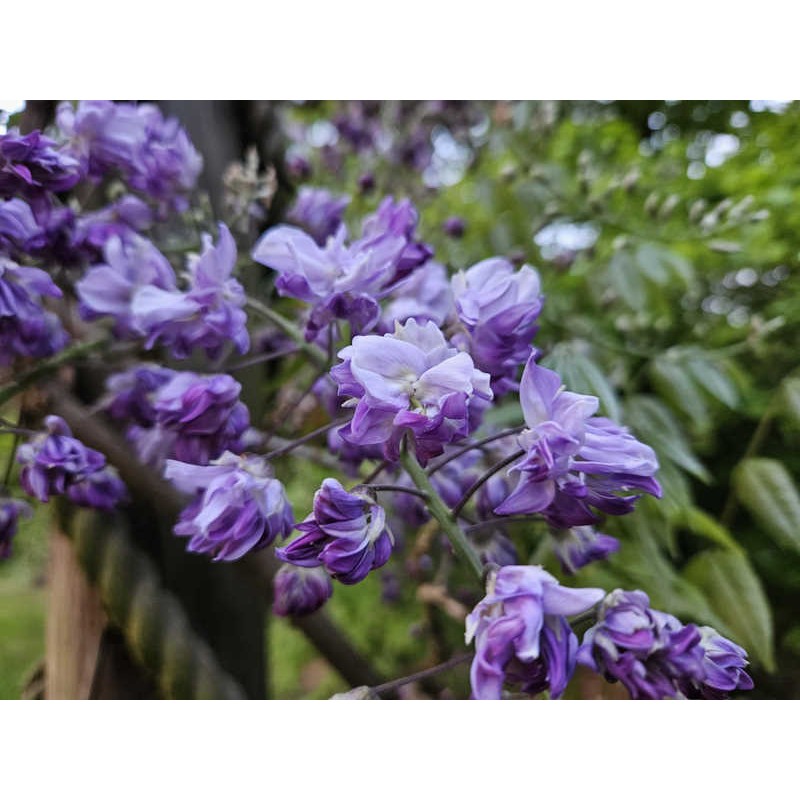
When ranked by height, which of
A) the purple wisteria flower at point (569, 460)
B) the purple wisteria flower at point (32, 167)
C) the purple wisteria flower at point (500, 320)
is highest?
the purple wisteria flower at point (32, 167)

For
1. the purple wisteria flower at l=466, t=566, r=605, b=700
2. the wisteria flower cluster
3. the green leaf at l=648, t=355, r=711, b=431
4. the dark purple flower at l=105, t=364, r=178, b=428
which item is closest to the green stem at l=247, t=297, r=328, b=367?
the wisteria flower cluster

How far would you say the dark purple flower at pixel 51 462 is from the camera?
0.45 meters

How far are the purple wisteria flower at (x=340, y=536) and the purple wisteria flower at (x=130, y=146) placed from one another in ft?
1.11

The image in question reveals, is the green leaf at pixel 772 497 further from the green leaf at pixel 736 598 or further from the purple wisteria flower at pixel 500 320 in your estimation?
the purple wisteria flower at pixel 500 320

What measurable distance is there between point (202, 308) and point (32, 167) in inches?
5.0

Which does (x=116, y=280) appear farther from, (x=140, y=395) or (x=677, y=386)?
(x=677, y=386)

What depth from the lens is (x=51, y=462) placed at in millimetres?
445

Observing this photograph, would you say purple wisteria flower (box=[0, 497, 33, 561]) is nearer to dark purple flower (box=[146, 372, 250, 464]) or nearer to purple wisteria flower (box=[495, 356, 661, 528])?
dark purple flower (box=[146, 372, 250, 464])

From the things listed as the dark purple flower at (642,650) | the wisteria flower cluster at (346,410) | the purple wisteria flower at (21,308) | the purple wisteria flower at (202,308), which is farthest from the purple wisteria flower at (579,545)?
the purple wisteria flower at (21,308)

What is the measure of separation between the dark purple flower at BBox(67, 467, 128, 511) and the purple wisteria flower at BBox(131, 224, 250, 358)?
13 cm

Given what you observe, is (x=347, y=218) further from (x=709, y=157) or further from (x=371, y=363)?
(x=371, y=363)
